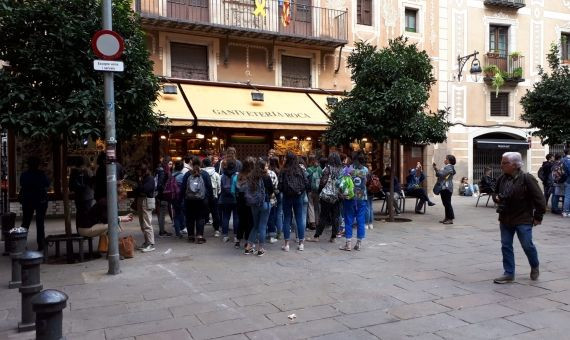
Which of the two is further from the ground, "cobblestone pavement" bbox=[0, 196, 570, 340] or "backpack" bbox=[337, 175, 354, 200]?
"backpack" bbox=[337, 175, 354, 200]

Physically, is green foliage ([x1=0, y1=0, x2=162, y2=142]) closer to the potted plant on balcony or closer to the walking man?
the walking man

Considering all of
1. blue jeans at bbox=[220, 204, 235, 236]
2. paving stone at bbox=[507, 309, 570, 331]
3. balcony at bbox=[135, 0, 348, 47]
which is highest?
balcony at bbox=[135, 0, 348, 47]

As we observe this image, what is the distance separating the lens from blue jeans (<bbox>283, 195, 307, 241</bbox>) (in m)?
8.51

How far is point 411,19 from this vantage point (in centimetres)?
1988

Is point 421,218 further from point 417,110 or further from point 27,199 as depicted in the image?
point 27,199

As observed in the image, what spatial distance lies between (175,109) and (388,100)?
21.2 feet

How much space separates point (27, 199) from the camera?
8523 mm

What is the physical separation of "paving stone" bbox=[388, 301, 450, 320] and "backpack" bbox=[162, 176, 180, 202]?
19.2 feet

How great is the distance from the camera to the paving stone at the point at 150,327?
4.58 m

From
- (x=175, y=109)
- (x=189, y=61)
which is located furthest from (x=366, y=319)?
(x=189, y=61)

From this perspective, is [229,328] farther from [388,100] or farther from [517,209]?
[388,100]

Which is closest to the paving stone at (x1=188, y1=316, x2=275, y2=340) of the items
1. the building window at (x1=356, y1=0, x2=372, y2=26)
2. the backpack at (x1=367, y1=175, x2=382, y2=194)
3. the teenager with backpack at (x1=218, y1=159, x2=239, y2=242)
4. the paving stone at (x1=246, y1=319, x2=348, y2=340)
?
the paving stone at (x1=246, y1=319, x2=348, y2=340)

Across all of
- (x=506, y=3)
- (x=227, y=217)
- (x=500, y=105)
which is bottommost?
(x=227, y=217)

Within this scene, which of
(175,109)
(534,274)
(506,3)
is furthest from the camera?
(506,3)
